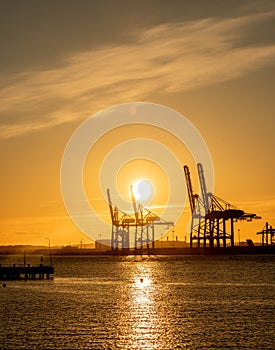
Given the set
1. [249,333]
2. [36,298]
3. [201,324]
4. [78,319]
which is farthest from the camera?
[36,298]

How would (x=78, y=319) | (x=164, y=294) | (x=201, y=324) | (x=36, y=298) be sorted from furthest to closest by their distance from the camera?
1. (x=164, y=294)
2. (x=36, y=298)
3. (x=78, y=319)
4. (x=201, y=324)

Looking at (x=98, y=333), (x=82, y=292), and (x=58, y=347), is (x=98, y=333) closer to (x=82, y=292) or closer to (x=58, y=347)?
(x=58, y=347)

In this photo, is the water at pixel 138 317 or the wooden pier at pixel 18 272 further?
the wooden pier at pixel 18 272

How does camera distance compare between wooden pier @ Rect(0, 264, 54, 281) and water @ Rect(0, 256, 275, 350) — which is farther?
wooden pier @ Rect(0, 264, 54, 281)

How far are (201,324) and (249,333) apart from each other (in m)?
6.76

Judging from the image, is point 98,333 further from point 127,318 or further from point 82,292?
point 82,292

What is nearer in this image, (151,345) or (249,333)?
(151,345)

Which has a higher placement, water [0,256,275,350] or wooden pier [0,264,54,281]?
wooden pier [0,264,54,281]

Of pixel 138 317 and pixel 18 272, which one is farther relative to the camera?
pixel 18 272

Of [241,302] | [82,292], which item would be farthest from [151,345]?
[82,292]

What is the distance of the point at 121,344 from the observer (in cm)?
5044

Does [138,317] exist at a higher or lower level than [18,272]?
lower

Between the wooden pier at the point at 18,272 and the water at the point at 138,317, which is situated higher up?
the wooden pier at the point at 18,272

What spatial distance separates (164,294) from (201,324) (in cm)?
3320
